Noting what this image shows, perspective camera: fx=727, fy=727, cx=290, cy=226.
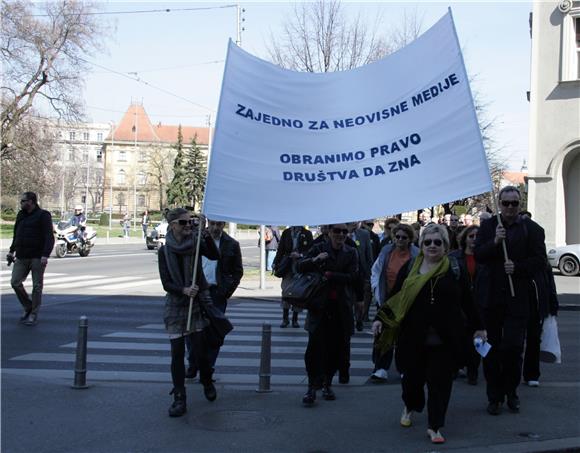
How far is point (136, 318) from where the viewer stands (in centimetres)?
1301

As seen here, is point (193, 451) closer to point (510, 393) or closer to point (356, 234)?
point (510, 393)

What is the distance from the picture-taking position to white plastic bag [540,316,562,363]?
22.7ft

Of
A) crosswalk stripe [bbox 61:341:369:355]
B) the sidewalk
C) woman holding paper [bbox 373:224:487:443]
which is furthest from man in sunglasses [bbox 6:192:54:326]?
woman holding paper [bbox 373:224:487:443]

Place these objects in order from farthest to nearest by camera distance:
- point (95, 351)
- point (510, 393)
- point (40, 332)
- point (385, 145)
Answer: point (40, 332), point (95, 351), point (510, 393), point (385, 145)

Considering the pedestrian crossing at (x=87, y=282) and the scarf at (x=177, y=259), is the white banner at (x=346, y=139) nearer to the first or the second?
the scarf at (x=177, y=259)

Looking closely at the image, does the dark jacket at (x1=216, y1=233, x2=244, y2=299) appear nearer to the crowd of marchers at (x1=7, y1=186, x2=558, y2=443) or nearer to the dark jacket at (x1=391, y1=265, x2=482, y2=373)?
the crowd of marchers at (x1=7, y1=186, x2=558, y2=443)

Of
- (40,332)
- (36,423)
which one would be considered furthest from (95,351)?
(36,423)

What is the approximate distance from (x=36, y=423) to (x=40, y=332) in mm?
5495

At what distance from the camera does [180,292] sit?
623cm

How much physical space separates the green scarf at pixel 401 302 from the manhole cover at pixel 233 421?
116cm

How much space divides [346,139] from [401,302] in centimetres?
135

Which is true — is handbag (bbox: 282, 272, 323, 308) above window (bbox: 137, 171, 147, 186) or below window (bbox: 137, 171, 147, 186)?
below

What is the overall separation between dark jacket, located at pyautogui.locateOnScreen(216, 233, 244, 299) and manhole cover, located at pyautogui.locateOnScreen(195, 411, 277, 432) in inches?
68.9

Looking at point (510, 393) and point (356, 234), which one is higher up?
point (356, 234)
